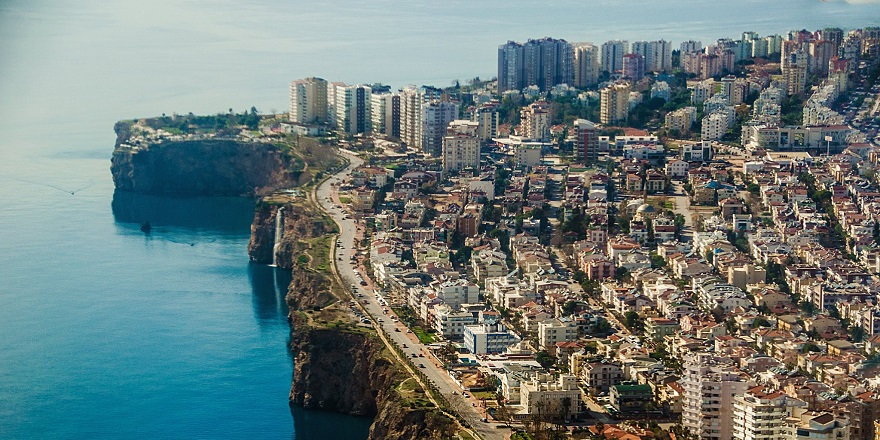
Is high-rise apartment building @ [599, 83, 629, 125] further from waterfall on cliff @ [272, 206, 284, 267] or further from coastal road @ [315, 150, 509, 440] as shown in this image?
waterfall on cliff @ [272, 206, 284, 267]

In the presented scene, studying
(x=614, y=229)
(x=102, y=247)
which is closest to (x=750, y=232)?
(x=614, y=229)

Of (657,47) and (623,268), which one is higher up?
(657,47)

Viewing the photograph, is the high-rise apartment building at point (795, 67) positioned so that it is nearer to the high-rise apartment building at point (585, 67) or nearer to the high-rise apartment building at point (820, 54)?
the high-rise apartment building at point (820, 54)

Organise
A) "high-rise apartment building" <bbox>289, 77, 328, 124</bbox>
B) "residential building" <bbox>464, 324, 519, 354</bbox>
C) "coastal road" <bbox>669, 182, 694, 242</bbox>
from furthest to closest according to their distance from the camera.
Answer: "high-rise apartment building" <bbox>289, 77, 328, 124</bbox>
"coastal road" <bbox>669, 182, 694, 242</bbox>
"residential building" <bbox>464, 324, 519, 354</bbox>

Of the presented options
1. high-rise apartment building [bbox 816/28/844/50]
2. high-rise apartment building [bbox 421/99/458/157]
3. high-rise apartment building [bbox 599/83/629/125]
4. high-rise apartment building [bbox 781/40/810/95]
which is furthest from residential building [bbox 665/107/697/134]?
high-rise apartment building [bbox 421/99/458/157]

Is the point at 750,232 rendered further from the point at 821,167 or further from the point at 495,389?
the point at 495,389

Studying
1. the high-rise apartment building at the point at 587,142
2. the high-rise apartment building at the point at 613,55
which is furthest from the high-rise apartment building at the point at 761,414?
the high-rise apartment building at the point at 613,55
